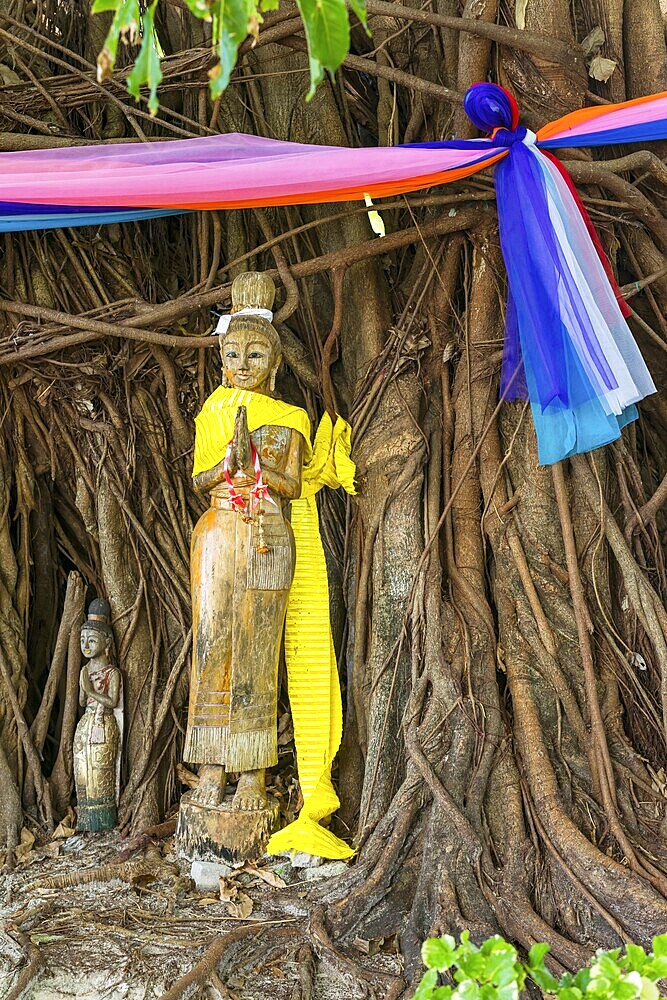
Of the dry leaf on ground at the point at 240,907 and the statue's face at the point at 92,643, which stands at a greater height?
the statue's face at the point at 92,643

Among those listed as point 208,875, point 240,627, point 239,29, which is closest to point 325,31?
point 239,29

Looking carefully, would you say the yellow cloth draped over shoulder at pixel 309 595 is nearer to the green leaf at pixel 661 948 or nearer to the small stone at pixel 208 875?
the small stone at pixel 208 875

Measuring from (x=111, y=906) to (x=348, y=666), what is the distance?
1.25 metres

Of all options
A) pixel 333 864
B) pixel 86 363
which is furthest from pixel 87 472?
pixel 333 864

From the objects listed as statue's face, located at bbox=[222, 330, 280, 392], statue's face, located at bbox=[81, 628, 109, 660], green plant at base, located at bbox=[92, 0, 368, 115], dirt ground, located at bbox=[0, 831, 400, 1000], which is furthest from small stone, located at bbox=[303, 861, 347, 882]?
green plant at base, located at bbox=[92, 0, 368, 115]

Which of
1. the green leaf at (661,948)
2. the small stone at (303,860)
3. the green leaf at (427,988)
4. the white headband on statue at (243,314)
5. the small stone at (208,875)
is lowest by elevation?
the small stone at (208,875)

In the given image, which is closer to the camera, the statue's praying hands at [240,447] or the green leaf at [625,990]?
the green leaf at [625,990]

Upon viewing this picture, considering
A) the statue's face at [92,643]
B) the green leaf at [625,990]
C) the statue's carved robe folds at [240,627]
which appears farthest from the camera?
the statue's face at [92,643]

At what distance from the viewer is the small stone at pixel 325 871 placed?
3.35 m

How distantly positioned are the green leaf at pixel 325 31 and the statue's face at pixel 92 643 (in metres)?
3.09

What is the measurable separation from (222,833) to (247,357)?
164 cm

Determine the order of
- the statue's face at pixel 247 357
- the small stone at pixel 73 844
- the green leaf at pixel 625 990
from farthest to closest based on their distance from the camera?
the small stone at pixel 73 844
the statue's face at pixel 247 357
the green leaf at pixel 625 990

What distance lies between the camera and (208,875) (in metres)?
3.35

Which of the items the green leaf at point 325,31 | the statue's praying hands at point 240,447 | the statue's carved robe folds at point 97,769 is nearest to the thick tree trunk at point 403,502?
the statue's carved robe folds at point 97,769
